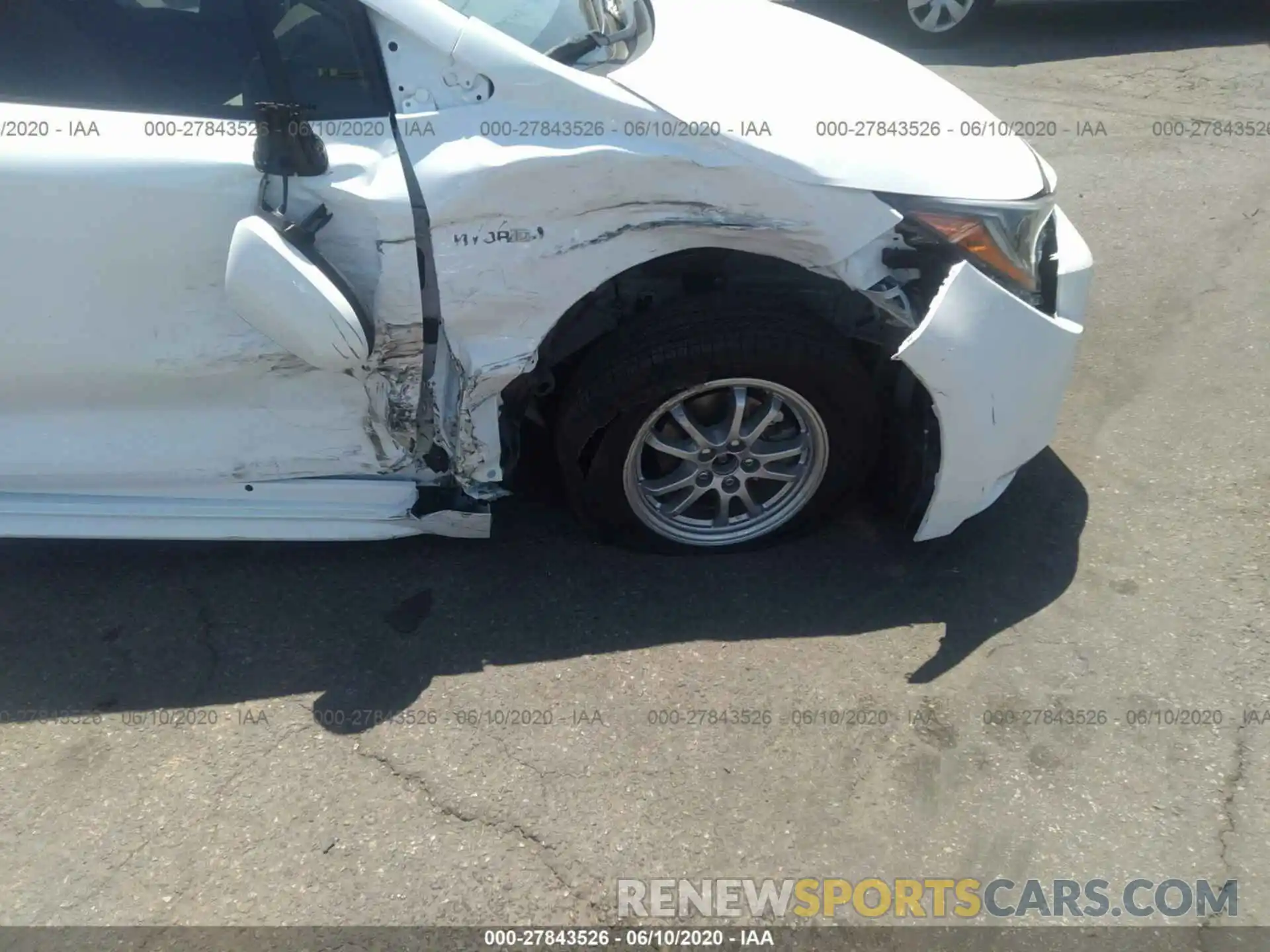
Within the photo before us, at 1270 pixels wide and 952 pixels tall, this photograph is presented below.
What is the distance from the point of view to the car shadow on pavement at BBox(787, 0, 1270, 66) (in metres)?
6.70

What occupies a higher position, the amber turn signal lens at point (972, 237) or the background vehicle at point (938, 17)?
the background vehicle at point (938, 17)

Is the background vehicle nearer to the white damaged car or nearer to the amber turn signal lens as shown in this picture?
the white damaged car

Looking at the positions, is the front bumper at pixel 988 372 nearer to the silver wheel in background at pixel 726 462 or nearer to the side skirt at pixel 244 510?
the silver wheel in background at pixel 726 462

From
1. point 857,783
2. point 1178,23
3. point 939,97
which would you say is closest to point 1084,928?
point 857,783

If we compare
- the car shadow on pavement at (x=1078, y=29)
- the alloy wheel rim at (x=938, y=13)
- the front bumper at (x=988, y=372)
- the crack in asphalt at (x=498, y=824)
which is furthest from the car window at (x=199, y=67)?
the alloy wheel rim at (x=938, y=13)

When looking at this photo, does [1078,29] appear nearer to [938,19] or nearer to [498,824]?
[938,19]

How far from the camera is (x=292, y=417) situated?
8.49ft

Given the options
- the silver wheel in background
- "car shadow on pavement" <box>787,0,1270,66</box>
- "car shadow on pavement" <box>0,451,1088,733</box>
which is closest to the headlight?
the silver wheel in background

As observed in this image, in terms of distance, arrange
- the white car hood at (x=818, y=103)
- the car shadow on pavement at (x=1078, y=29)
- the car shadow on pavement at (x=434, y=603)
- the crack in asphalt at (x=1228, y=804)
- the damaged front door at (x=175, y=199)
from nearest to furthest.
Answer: the crack in asphalt at (x=1228, y=804)
the damaged front door at (x=175, y=199)
the white car hood at (x=818, y=103)
the car shadow on pavement at (x=434, y=603)
the car shadow on pavement at (x=1078, y=29)

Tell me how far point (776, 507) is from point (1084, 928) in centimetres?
131

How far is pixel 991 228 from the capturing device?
2.51 metres

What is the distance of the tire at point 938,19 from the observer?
266 inches

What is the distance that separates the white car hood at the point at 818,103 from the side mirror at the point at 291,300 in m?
0.86

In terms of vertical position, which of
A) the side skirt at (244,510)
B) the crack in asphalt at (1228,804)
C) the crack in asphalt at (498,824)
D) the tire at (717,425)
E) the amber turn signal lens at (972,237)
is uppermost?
the amber turn signal lens at (972,237)
